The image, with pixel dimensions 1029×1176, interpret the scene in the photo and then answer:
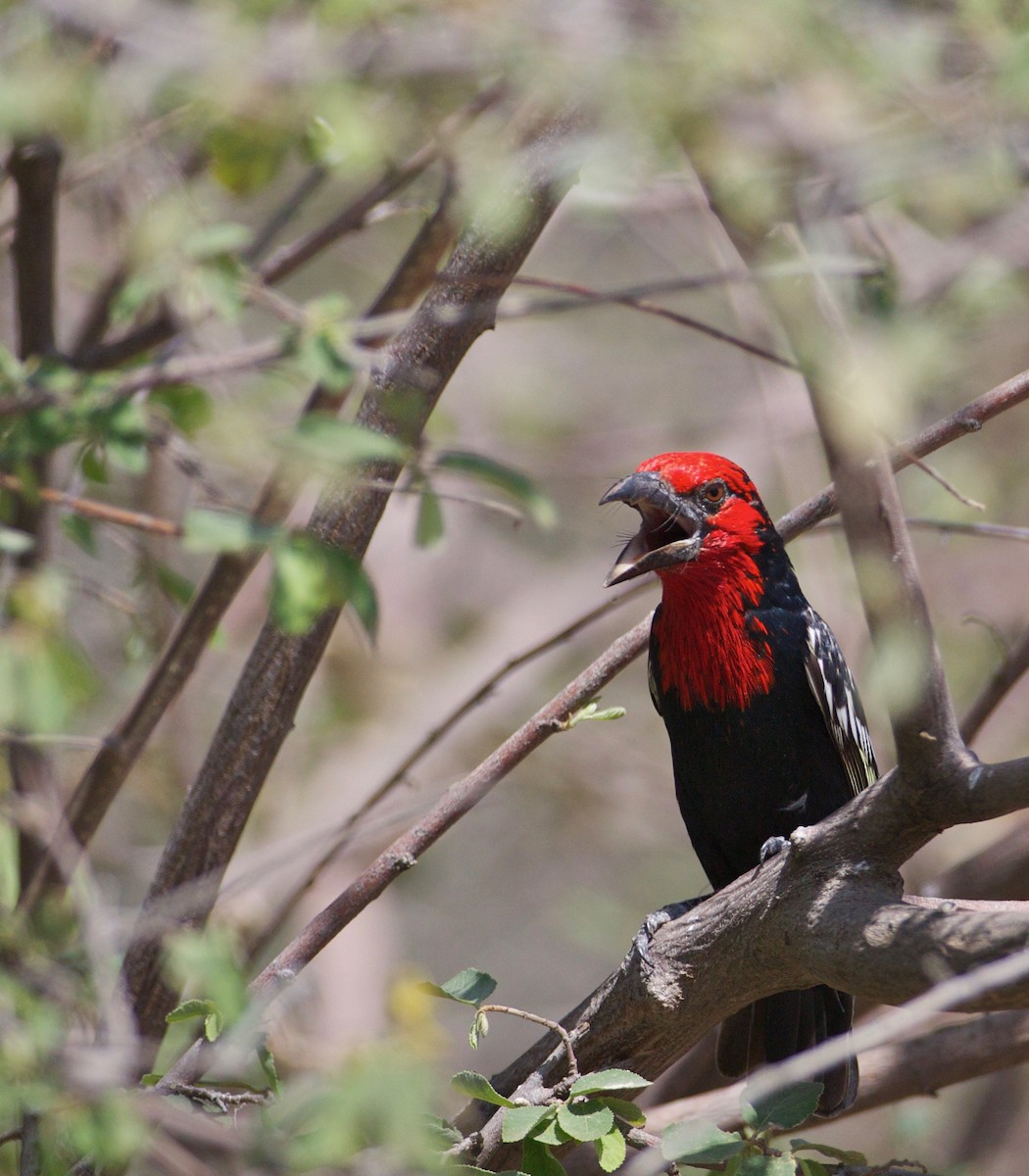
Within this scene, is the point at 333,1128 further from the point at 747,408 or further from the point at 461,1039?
the point at 461,1039

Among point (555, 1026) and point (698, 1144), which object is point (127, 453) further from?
point (698, 1144)

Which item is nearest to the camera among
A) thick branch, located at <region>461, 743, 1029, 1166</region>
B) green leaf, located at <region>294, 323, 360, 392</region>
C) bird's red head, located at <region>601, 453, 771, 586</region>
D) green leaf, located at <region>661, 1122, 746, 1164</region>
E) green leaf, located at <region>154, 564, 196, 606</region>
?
thick branch, located at <region>461, 743, 1029, 1166</region>

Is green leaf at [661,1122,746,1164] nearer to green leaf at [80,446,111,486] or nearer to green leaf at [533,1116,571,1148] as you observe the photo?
green leaf at [533,1116,571,1148]

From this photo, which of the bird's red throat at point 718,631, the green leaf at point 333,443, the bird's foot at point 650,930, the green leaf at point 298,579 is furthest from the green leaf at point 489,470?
the bird's red throat at point 718,631

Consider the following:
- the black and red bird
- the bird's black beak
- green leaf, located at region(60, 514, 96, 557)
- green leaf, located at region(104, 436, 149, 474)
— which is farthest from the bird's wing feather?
green leaf, located at region(60, 514, 96, 557)

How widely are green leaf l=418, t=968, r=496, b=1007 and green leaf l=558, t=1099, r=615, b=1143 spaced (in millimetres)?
248

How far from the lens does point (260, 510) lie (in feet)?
10.3

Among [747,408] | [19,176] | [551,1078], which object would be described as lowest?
[551,1078]

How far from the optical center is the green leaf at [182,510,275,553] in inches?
73.9

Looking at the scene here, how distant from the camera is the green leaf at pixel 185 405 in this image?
2.99 m

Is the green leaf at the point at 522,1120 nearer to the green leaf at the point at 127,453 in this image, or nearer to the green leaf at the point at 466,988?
the green leaf at the point at 466,988

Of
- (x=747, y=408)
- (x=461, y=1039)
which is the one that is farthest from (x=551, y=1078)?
(x=461, y=1039)

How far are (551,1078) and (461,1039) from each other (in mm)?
5666

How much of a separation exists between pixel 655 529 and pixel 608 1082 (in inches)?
62.1
